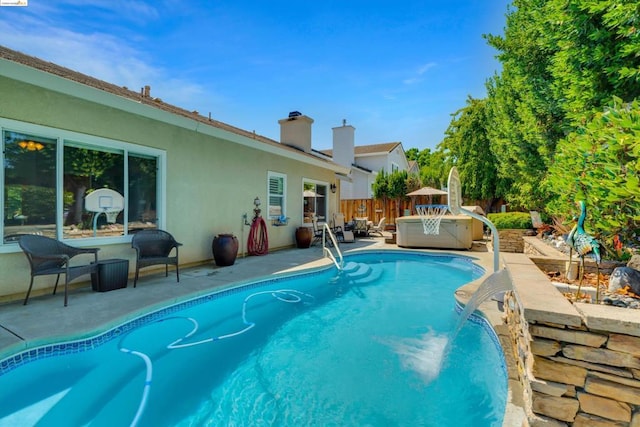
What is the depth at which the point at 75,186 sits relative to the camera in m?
5.86

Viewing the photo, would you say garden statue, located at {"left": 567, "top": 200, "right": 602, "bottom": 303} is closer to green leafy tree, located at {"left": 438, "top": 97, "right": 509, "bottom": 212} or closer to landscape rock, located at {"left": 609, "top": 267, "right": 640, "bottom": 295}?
landscape rock, located at {"left": 609, "top": 267, "right": 640, "bottom": 295}

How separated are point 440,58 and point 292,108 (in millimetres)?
7012

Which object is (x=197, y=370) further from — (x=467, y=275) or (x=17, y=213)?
(x=467, y=275)

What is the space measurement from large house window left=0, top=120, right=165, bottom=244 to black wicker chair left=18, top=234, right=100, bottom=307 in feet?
1.30

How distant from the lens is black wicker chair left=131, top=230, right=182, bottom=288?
611 centimetres

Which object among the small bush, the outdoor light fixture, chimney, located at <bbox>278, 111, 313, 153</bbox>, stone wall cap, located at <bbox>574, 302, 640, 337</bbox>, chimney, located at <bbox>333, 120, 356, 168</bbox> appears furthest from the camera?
chimney, located at <bbox>333, 120, 356, 168</bbox>

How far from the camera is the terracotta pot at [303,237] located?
11719 millimetres

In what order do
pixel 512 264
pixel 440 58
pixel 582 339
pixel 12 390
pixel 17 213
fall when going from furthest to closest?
1. pixel 440 58
2. pixel 17 213
3. pixel 512 264
4. pixel 12 390
5. pixel 582 339

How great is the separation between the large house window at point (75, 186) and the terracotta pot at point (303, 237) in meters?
5.43

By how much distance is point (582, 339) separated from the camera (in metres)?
2.12

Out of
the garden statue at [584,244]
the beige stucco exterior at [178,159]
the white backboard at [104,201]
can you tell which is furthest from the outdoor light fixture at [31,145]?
the garden statue at [584,244]

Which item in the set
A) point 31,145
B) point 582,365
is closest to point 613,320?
point 582,365

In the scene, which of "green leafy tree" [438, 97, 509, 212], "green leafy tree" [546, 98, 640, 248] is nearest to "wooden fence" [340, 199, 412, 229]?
"green leafy tree" [438, 97, 509, 212]

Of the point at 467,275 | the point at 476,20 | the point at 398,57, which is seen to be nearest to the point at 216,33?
the point at 398,57
